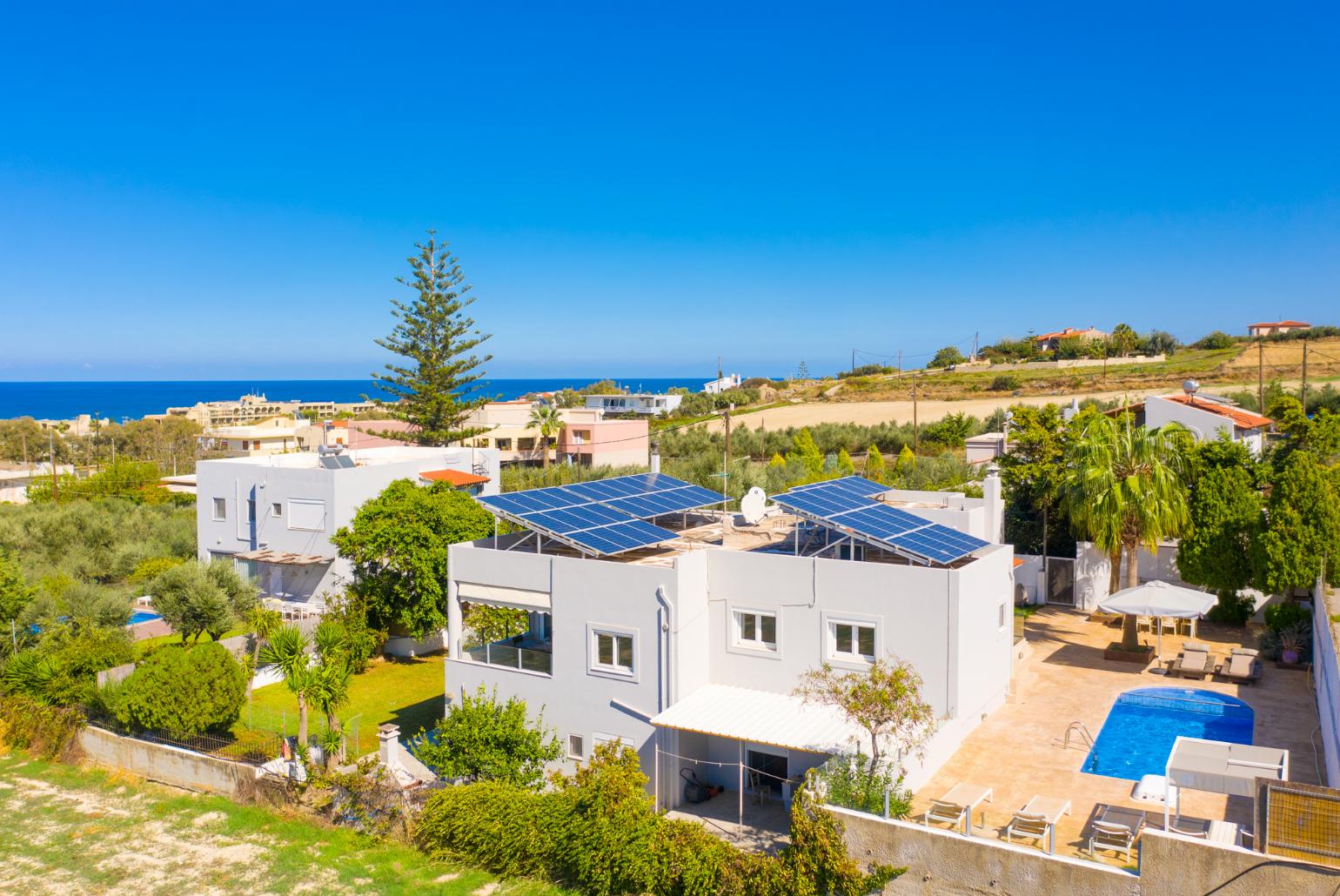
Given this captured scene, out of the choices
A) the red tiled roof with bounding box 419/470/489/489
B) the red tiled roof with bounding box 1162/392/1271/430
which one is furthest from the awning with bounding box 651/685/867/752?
the red tiled roof with bounding box 1162/392/1271/430

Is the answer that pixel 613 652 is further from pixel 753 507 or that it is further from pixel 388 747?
pixel 753 507

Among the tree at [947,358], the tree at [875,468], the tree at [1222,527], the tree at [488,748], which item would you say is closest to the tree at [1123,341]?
the tree at [947,358]

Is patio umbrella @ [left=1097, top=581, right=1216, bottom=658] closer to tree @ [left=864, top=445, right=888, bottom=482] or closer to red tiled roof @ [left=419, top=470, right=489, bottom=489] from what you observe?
red tiled roof @ [left=419, top=470, right=489, bottom=489]

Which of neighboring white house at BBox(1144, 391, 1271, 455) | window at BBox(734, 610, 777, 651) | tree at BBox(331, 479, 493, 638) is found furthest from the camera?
neighboring white house at BBox(1144, 391, 1271, 455)

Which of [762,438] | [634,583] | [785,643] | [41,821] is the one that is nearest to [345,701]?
[41,821]

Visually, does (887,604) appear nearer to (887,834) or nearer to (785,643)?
(785,643)

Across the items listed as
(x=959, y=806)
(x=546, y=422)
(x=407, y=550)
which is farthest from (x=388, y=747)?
(x=546, y=422)
